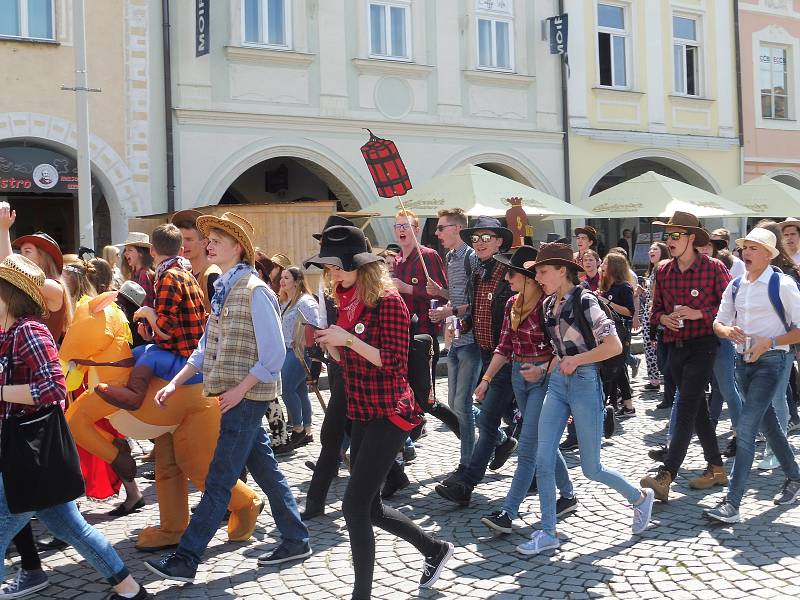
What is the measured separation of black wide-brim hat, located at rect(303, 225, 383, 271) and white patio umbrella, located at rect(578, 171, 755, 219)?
448 inches

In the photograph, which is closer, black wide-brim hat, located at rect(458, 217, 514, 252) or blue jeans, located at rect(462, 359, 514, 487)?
blue jeans, located at rect(462, 359, 514, 487)

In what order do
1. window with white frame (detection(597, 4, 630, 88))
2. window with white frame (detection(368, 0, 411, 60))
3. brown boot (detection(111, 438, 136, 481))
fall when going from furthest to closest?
window with white frame (detection(597, 4, 630, 88)), window with white frame (detection(368, 0, 411, 60)), brown boot (detection(111, 438, 136, 481))

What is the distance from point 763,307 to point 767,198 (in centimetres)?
1271

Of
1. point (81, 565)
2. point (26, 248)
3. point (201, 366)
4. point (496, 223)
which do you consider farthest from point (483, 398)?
point (26, 248)

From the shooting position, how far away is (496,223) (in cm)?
628

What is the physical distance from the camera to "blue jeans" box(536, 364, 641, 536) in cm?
504

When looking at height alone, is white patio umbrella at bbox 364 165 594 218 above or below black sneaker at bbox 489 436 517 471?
above

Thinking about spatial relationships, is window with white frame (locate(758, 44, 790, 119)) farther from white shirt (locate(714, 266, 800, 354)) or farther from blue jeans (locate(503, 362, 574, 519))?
blue jeans (locate(503, 362, 574, 519))

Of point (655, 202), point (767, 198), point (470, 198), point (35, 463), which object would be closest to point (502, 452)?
point (35, 463)

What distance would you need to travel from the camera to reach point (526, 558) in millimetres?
4988

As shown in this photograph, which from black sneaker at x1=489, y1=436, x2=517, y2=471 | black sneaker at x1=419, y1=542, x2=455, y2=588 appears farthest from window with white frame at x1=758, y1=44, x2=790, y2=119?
black sneaker at x1=419, y1=542, x2=455, y2=588

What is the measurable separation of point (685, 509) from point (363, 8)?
12.4 m

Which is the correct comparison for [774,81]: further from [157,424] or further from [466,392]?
[157,424]

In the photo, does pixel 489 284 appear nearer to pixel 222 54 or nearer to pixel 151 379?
pixel 151 379
